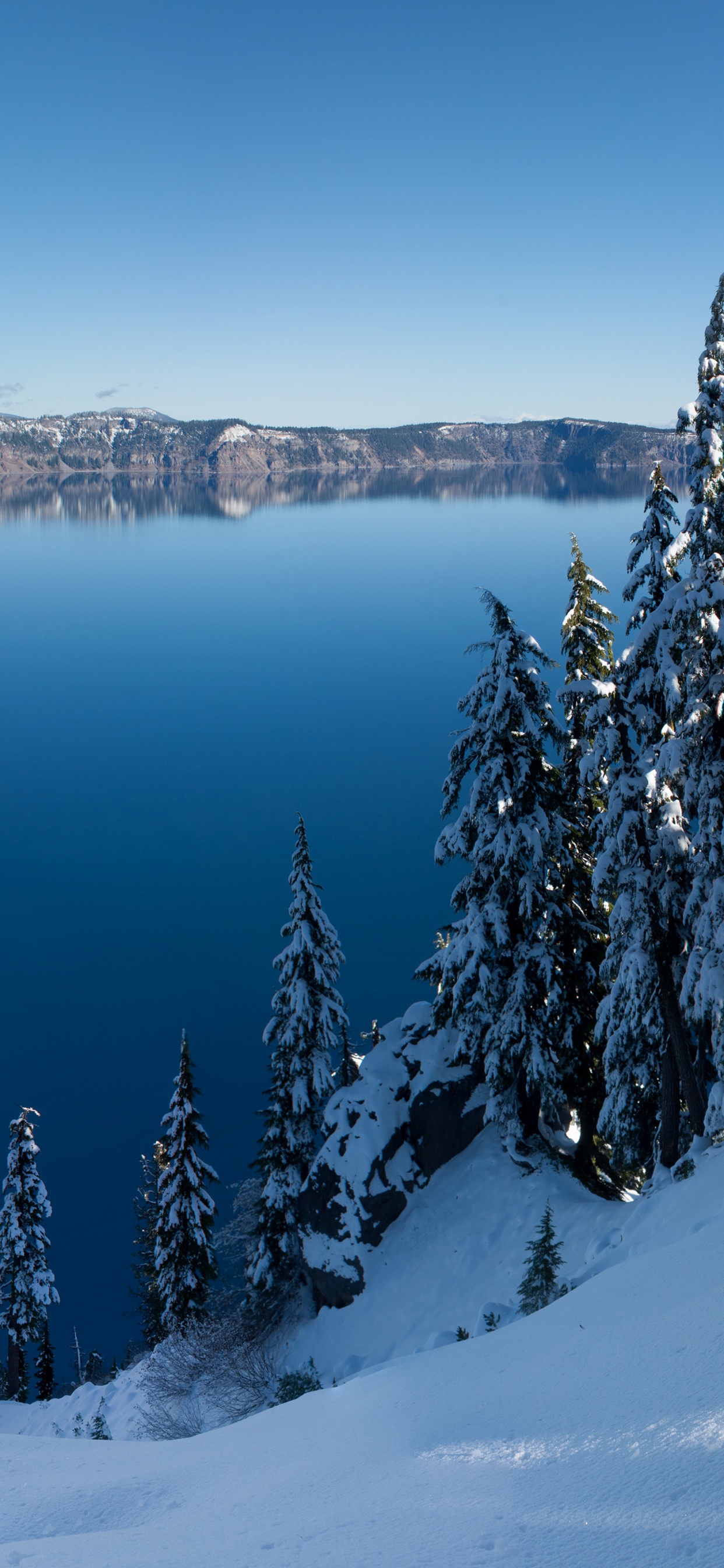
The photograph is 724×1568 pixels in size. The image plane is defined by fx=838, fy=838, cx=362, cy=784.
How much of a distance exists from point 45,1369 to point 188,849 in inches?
1977

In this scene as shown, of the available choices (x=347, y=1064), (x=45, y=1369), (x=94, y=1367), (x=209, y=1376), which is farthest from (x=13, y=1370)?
(x=347, y=1064)

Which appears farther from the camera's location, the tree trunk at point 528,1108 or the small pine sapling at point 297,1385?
the tree trunk at point 528,1108

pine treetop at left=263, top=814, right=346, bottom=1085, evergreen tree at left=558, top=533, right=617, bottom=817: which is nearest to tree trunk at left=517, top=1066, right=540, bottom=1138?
pine treetop at left=263, top=814, right=346, bottom=1085

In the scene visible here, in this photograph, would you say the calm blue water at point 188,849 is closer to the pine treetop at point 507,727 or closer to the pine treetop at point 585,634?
the pine treetop at point 507,727

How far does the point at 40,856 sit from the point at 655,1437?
81.2m

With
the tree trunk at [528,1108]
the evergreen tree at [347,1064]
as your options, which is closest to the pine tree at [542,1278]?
the tree trunk at [528,1108]

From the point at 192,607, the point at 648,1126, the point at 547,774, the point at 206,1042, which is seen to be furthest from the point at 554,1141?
the point at 192,607

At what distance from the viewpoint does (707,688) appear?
13555mm

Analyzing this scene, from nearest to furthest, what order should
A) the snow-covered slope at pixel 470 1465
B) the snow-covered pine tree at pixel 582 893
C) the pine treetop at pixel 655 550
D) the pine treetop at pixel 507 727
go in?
Result: the snow-covered slope at pixel 470 1465
the pine treetop at pixel 655 550
the pine treetop at pixel 507 727
the snow-covered pine tree at pixel 582 893

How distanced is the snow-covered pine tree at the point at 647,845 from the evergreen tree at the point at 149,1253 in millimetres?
18042

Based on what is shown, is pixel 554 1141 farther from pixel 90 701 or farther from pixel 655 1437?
pixel 90 701

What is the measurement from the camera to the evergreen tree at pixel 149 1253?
3011 cm

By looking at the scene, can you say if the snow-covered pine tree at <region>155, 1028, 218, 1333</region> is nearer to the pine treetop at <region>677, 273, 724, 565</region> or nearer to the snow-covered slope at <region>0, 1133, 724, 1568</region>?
the snow-covered slope at <region>0, 1133, 724, 1568</region>

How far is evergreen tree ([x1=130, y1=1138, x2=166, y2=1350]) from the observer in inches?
1185
